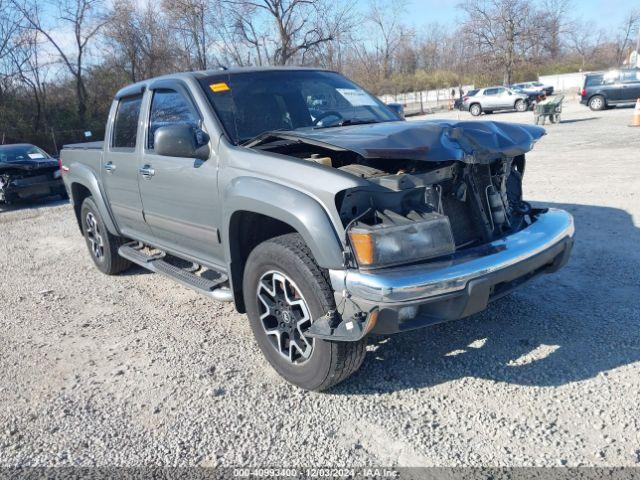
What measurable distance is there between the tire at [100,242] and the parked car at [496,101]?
2911 centimetres

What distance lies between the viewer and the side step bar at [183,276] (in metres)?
3.59

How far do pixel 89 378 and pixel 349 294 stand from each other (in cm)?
205

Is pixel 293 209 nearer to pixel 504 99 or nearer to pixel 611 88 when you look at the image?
pixel 611 88

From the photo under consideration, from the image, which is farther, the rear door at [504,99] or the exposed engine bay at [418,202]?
the rear door at [504,99]

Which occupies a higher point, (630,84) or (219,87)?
(219,87)

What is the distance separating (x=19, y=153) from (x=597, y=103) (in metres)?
24.5

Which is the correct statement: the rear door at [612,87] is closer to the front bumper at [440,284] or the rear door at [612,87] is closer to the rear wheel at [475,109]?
the rear wheel at [475,109]

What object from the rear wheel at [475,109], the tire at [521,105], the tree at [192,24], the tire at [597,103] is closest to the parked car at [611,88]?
the tire at [597,103]

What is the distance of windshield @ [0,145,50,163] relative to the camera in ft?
37.0

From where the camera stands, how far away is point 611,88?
78.2ft

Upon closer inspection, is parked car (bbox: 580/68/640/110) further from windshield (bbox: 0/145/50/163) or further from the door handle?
the door handle

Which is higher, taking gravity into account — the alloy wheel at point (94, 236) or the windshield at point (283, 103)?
the windshield at point (283, 103)

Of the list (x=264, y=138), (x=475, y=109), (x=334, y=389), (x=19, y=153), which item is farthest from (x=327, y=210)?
(x=475, y=109)

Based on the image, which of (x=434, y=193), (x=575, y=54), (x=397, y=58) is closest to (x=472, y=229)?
(x=434, y=193)
